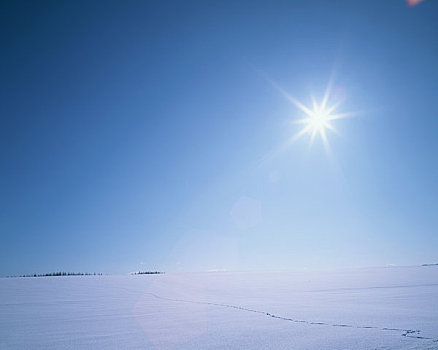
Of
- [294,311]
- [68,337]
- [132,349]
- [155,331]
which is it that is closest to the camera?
[132,349]

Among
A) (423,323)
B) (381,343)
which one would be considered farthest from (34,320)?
(423,323)

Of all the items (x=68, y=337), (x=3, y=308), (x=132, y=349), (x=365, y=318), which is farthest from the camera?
(x=3, y=308)

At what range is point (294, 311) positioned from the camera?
5.89 meters

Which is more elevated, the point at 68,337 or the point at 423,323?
the point at 423,323

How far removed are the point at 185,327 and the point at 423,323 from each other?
3.70 meters

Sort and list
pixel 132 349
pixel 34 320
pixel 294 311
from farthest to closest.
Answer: pixel 294 311, pixel 34 320, pixel 132 349

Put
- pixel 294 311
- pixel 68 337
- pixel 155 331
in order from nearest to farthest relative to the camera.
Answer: pixel 68 337, pixel 155 331, pixel 294 311

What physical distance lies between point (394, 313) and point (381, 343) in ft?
8.07

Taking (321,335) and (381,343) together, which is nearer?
(381,343)

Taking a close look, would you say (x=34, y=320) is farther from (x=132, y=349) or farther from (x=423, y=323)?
(x=423, y=323)

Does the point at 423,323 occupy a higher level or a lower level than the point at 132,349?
higher

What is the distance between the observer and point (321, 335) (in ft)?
12.7

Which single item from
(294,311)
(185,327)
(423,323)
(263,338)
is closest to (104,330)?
(185,327)

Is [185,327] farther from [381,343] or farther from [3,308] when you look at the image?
[3,308]
